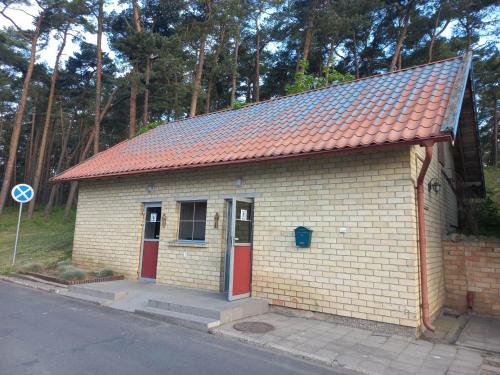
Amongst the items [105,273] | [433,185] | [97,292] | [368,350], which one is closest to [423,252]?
[368,350]

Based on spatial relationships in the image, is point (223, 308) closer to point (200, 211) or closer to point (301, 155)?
point (301, 155)

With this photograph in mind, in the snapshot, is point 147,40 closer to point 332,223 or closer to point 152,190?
point 152,190

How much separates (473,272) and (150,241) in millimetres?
7835

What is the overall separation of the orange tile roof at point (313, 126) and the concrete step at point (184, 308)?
3.04 meters

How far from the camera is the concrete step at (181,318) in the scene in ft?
18.4

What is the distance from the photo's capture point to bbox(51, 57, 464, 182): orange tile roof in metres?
6.11

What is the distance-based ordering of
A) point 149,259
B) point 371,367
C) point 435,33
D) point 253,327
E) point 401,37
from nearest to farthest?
point 371,367, point 253,327, point 149,259, point 401,37, point 435,33

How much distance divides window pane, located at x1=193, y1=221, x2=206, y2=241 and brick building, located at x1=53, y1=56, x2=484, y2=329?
3 cm

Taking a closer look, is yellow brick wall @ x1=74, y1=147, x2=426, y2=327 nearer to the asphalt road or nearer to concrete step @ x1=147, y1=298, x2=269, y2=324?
concrete step @ x1=147, y1=298, x2=269, y2=324

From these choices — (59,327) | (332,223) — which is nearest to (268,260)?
(332,223)

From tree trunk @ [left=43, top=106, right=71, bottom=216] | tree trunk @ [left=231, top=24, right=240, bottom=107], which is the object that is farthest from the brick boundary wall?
tree trunk @ [left=43, top=106, right=71, bottom=216]

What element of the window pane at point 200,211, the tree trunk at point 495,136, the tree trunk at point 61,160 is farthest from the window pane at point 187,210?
the tree trunk at point 495,136

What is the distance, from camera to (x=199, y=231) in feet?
28.4

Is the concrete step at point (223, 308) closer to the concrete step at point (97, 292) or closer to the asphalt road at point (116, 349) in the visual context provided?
the asphalt road at point (116, 349)
